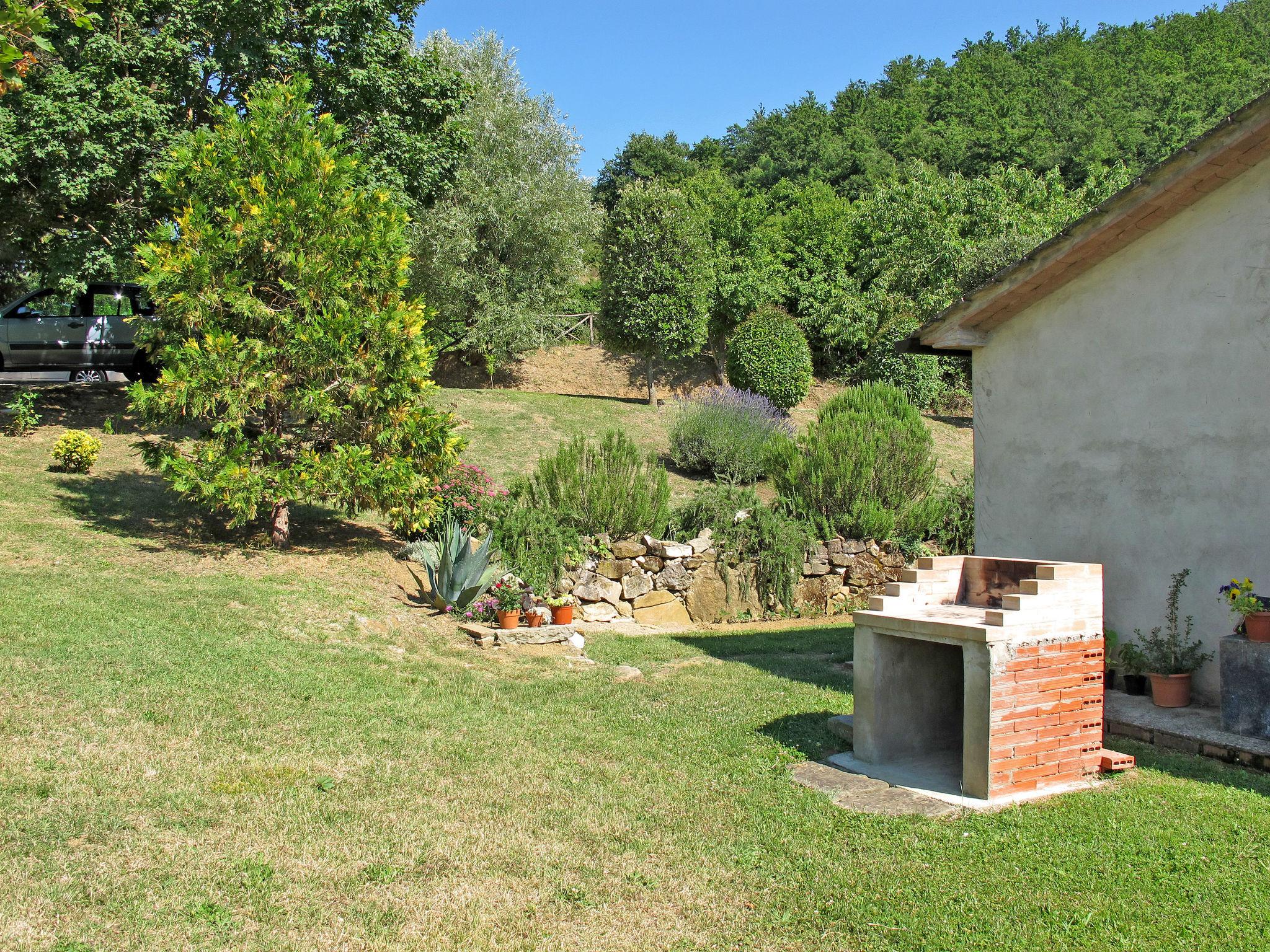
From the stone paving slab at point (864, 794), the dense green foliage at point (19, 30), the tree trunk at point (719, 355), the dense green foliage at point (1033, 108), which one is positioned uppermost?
the dense green foliage at point (1033, 108)

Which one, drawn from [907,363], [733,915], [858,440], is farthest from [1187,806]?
[907,363]

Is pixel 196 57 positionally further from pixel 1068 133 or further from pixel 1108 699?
pixel 1068 133

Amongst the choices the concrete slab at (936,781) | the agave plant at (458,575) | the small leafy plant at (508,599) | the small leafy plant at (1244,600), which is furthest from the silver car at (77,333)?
the small leafy plant at (1244,600)

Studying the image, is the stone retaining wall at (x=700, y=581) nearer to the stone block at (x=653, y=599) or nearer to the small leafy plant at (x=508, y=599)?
the stone block at (x=653, y=599)

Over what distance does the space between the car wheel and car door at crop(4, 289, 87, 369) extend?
566mm

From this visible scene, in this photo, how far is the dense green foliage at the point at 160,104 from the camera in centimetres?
1371

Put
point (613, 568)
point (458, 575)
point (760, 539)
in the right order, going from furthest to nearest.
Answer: point (760, 539) < point (613, 568) < point (458, 575)

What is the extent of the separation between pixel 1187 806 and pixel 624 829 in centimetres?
311

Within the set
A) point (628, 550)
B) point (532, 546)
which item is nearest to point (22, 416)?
point (532, 546)

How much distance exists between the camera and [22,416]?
15086mm

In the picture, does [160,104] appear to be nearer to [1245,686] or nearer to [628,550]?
[628,550]

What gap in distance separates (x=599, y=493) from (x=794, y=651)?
4057 millimetres

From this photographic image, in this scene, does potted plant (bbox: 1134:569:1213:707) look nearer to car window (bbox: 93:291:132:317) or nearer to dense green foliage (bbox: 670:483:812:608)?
dense green foliage (bbox: 670:483:812:608)

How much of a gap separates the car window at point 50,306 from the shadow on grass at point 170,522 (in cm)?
570
